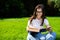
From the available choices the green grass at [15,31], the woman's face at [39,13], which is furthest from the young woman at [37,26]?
the green grass at [15,31]

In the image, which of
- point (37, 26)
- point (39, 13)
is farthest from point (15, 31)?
point (37, 26)

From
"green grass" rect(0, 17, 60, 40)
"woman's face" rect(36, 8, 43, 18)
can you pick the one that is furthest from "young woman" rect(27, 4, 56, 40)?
"green grass" rect(0, 17, 60, 40)

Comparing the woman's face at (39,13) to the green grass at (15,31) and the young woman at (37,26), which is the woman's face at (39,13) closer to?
the young woman at (37,26)

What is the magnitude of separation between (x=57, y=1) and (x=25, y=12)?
47.0 ft

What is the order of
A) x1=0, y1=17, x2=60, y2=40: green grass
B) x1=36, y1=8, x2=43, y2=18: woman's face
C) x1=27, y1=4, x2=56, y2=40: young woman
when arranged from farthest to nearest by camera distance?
x1=0, y1=17, x2=60, y2=40: green grass, x1=36, y1=8, x2=43, y2=18: woman's face, x1=27, y1=4, x2=56, y2=40: young woman

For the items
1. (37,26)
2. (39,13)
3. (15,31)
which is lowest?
(15,31)

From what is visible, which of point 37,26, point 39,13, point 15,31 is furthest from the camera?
point 15,31

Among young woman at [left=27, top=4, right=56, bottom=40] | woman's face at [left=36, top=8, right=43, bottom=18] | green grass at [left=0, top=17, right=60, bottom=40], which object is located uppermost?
woman's face at [left=36, top=8, right=43, bottom=18]

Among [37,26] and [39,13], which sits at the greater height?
[39,13]

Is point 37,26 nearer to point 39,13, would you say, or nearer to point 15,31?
point 39,13

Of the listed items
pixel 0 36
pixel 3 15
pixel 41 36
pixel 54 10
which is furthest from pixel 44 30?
pixel 54 10

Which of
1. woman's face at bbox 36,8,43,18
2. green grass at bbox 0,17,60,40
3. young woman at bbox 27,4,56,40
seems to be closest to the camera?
young woman at bbox 27,4,56,40

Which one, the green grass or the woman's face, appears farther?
the green grass

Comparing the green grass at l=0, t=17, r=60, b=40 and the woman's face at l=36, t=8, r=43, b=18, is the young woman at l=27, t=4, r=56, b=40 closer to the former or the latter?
the woman's face at l=36, t=8, r=43, b=18
